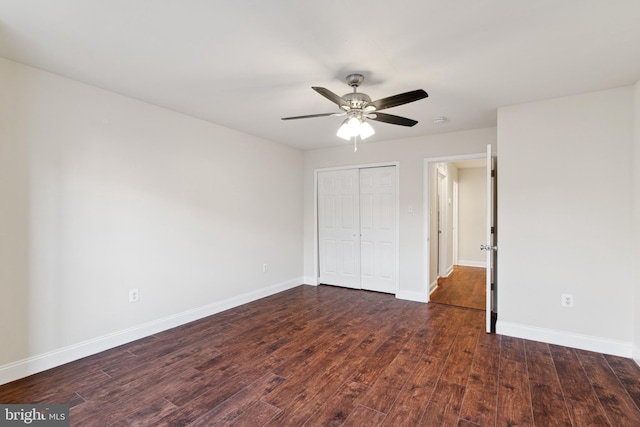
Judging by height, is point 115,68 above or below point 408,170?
above

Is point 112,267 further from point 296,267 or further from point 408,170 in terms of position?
point 408,170

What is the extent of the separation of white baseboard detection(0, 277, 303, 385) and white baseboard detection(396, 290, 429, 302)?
232 cm

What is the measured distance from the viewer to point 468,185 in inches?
297

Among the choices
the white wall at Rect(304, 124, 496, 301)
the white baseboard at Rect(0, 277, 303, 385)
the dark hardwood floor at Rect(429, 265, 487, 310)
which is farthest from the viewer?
the dark hardwood floor at Rect(429, 265, 487, 310)

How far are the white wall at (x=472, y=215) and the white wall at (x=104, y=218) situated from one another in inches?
223

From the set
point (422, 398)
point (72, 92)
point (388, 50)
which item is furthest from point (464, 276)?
point (72, 92)

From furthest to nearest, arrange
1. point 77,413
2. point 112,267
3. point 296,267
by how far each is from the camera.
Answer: point 296,267 < point 112,267 < point 77,413

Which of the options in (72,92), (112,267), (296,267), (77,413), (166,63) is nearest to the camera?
(77,413)

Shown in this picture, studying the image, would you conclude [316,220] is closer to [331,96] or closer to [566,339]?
[331,96]

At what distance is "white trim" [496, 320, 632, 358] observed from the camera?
274 centimetres

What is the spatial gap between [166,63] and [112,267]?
1955 mm

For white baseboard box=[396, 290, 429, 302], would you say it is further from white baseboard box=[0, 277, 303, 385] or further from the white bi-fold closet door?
white baseboard box=[0, 277, 303, 385]

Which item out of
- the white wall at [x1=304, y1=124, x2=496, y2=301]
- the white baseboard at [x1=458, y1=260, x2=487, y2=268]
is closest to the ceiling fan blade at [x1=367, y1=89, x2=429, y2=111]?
the white wall at [x1=304, y1=124, x2=496, y2=301]

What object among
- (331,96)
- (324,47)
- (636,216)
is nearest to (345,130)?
(331,96)
